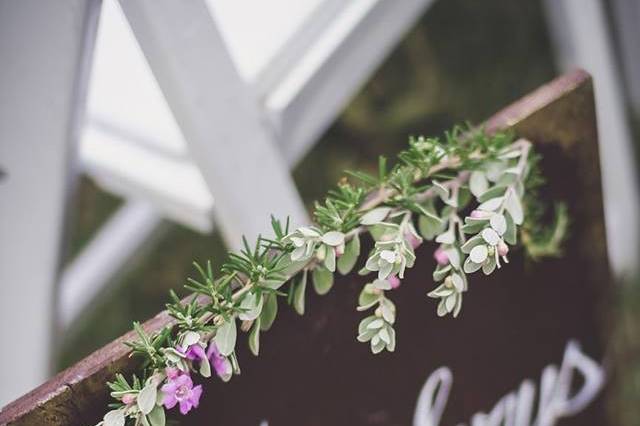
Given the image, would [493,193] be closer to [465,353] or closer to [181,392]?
[465,353]

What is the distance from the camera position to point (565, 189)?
0.73 metres

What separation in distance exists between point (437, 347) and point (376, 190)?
0.18 m

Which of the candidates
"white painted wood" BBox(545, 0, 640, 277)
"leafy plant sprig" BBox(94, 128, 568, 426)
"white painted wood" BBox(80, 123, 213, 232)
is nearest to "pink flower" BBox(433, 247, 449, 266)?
"leafy plant sprig" BBox(94, 128, 568, 426)

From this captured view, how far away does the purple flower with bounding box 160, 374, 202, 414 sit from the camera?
536mm

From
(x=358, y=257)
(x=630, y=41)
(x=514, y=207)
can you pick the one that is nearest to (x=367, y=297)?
(x=358, y=257)

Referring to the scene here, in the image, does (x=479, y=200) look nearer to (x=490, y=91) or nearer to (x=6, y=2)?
(x=6, y=2)

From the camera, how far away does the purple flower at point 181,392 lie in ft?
1.76

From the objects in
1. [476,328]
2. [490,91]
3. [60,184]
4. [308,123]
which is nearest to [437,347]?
[476,328]

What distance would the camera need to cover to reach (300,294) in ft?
1.94

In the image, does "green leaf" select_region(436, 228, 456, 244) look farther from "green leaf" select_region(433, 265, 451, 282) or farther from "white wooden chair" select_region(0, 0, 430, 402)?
"white wooden chair" select_region(0, 0, 430, 402)

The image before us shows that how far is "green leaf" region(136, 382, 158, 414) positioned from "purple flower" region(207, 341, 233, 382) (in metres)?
0.05

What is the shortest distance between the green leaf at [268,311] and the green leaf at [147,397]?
0.10 metres

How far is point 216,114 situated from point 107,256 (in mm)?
735

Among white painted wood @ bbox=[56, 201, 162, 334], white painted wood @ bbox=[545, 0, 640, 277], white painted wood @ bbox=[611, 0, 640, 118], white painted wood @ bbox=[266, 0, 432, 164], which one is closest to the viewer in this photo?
white painted wood @ bbox=[266, 0, 432, 164]
